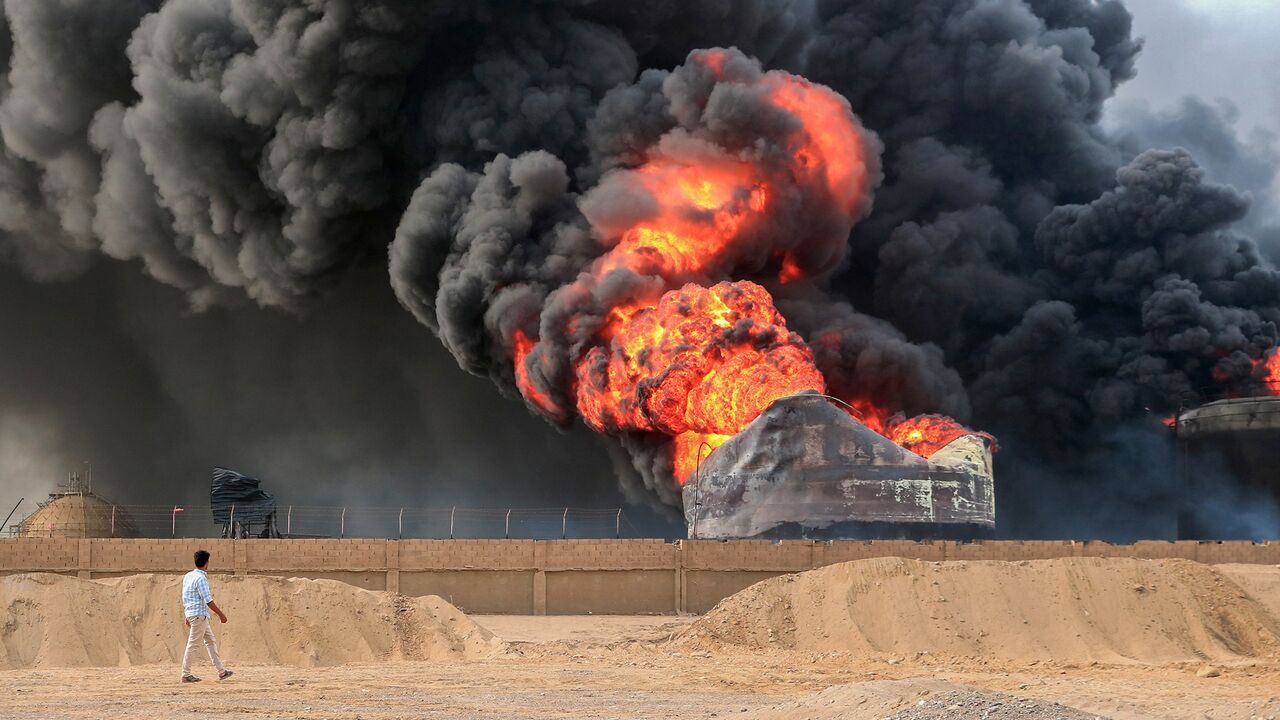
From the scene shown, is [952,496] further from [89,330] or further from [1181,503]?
[89,330]

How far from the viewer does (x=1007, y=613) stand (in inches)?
1302

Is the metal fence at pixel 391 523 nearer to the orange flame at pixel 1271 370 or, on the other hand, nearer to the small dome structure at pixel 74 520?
the small dome structure at pixel 74 520

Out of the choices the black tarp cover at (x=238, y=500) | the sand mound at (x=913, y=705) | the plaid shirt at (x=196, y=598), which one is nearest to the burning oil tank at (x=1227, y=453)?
the black tarp cover at (x=238, y=500)

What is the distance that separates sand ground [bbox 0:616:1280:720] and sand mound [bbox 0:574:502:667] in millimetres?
747

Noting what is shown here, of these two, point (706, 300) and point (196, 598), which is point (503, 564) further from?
point (196, 598)

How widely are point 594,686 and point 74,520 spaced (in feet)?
123

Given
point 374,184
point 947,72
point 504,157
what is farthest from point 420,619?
point 947,72

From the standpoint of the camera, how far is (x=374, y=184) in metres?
63.5

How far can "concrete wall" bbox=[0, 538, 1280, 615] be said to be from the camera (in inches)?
1630

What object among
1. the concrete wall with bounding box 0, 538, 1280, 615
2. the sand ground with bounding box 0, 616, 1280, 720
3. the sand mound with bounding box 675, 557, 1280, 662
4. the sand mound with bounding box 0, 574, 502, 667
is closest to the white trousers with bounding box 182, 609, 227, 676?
the sand ground with bounding box 0, 616, 1280, 720

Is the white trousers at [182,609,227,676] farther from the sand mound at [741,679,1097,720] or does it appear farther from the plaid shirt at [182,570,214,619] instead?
the sand mound at [741,679,1097,720]

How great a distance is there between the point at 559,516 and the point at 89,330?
26458 mm

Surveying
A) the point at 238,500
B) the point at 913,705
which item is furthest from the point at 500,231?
the point at 913,705

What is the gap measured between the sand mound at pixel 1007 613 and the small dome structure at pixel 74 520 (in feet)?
104
